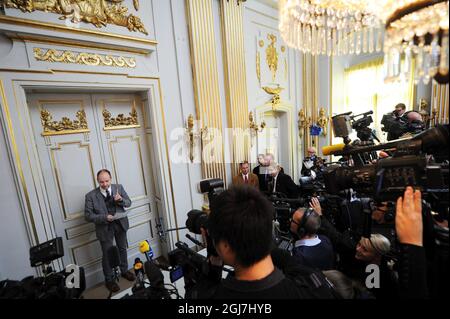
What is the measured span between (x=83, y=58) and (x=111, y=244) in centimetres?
224

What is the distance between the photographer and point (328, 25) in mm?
2023

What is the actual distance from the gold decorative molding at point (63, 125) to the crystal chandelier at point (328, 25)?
2.53 m

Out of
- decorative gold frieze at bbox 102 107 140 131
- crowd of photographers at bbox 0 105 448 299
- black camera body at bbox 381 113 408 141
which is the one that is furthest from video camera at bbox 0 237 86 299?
black camera body at bbox 381 113 408 141

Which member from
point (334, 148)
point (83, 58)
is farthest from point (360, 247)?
point (83, 58)

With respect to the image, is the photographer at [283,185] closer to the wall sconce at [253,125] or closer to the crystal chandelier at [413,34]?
the wall sconce at [253,125]

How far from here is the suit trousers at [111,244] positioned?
2.75 meters

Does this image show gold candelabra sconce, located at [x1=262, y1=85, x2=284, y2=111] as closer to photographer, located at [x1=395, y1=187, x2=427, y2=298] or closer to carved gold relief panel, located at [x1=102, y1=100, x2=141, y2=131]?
carved gold relief panel, located at [x1=102, y1=100, x2=141, y2=131]

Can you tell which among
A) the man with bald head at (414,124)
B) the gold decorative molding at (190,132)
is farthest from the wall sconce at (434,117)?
the gold decorative molding at (190,132)

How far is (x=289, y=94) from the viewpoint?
504 cm

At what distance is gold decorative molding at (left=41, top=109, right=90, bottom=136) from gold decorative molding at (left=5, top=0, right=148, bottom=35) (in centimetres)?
102

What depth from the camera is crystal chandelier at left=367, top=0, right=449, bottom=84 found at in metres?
0.90

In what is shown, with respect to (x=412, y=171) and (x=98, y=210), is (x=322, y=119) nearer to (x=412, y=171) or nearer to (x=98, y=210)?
(x=412, y=171)
